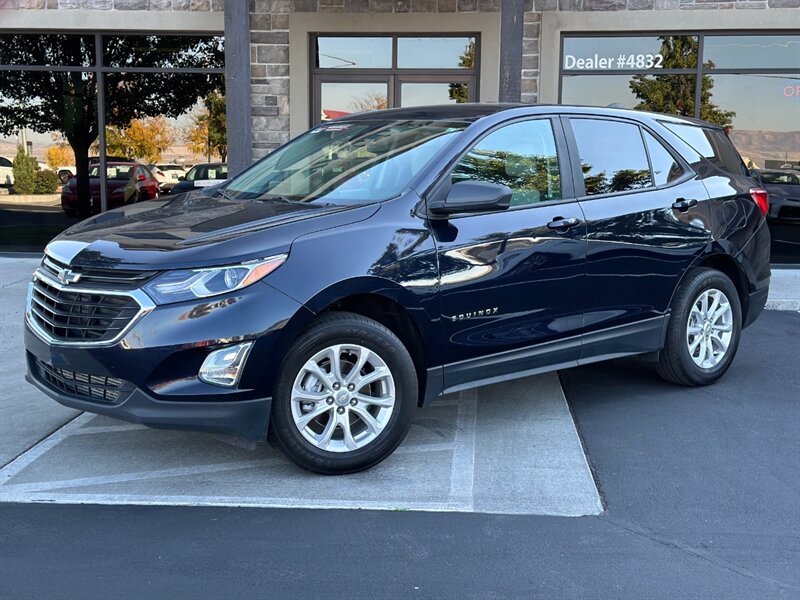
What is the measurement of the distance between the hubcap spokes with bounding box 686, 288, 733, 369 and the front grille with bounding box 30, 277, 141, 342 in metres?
3.68

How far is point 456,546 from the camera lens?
12.3 feet

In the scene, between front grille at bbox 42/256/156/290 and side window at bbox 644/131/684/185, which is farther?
side window at bbox 644/131/684/185

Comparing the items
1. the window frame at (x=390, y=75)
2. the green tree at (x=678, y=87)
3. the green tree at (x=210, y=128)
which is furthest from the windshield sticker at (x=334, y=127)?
the green tree at (x=678, y=87)

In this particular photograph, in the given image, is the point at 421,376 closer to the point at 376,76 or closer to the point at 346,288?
the point at 346,288

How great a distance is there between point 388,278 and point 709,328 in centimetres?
277

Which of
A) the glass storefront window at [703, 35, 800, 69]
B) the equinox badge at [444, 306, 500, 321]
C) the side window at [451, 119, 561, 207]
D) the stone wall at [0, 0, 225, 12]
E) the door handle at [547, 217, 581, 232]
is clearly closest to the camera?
the equinox badge at [444, 306, 500, 321]

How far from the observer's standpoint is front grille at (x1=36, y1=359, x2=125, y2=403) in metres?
4.11

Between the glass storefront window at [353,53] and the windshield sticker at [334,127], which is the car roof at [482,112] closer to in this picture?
the windshield sticker at [334,127]

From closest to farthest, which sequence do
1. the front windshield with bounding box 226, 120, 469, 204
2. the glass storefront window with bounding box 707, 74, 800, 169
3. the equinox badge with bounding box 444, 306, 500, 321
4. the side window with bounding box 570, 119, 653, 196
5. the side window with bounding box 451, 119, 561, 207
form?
the equinox badge with bounding box 444, 306, 500, 321, the front windshield with bounding box 226, 120, 469, 204, the side window with bounding box 451, 119, 561, 207, the side window with bounding box 570, 119, 653, 196, the glass storefront window with bounding box 707, 74, 800, 169

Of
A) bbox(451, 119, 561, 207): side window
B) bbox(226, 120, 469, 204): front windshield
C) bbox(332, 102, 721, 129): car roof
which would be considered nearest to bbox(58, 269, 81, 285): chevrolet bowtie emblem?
bbox(226, 120, 469, 204): front windshield

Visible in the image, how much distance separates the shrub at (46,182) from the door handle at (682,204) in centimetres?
923

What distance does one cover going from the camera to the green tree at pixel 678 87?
11.2 meters

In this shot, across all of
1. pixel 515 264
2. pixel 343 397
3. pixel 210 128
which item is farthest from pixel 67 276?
pixel 210 128

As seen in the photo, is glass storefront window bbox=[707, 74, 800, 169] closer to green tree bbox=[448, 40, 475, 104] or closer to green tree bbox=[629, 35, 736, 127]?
green tree bbox=[629, 35, 736, 127]
